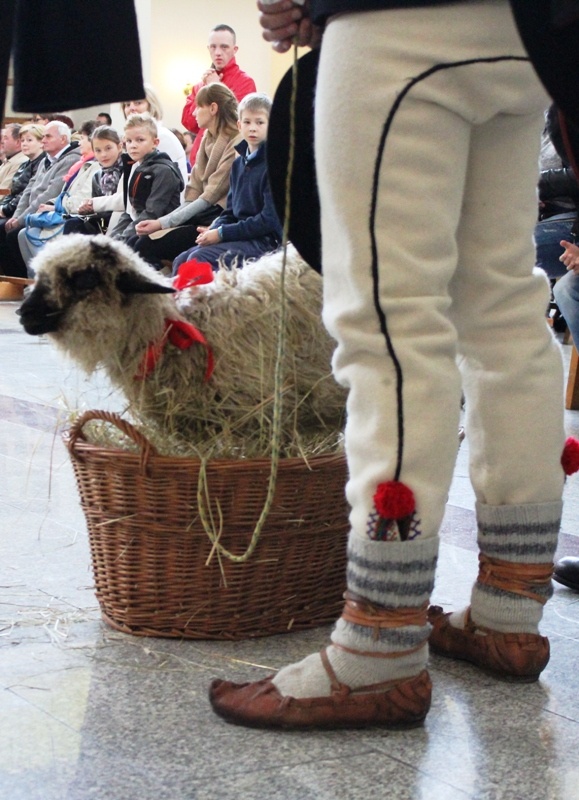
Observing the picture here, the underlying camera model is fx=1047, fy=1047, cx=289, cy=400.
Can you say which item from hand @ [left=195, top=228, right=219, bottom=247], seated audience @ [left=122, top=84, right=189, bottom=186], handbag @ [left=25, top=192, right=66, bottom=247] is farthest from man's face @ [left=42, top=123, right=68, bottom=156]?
hand @ [left=195, top=228, right=219, bottom=247]

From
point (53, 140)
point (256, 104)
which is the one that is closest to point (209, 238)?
point (256, 104)

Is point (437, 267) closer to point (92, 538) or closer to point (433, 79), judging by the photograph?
point (433, 79)

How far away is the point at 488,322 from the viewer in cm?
138

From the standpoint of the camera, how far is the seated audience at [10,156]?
381 inches

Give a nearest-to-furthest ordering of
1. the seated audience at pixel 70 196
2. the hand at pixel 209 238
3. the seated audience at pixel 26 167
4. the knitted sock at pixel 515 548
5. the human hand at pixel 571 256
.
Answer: the knitted sock at pixel 515 548, the human hand at pixel 571 256, the hand at pixel 209 238, the seated audience at pixel 70 196, the seated audience at pixel 26 167

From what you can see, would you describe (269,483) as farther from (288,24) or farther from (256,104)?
(256,104)

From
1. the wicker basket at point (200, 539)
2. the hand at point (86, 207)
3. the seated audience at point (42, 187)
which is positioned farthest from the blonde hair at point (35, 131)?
the wicker basket at point (200, 539)

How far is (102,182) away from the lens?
712cm

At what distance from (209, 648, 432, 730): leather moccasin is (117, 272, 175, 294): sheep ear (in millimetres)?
670

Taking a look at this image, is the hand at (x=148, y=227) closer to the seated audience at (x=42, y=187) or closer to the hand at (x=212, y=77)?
the hand at (x=212, y=77)

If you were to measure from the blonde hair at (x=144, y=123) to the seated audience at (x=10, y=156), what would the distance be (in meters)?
3.98

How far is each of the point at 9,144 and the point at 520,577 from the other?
9194 mm

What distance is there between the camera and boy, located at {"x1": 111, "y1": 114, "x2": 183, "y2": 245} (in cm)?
587

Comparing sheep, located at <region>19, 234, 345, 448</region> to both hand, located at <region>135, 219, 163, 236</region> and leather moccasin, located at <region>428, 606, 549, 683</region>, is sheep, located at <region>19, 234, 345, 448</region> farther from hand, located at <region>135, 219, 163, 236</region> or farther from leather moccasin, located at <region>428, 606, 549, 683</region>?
hand, located at <region>135, 219, 163, 236</region>
